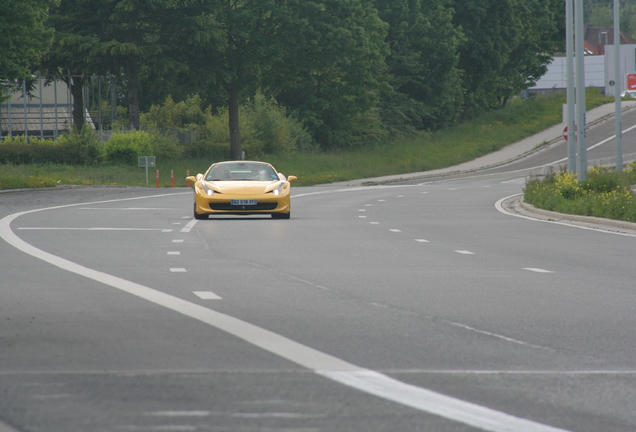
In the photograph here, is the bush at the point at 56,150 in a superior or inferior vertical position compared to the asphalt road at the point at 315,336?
superior

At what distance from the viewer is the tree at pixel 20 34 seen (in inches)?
1547

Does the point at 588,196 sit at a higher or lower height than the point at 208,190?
lower

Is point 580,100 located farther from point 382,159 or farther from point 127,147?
point 382,159

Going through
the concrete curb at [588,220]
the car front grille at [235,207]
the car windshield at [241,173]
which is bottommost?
the concrete curb at [588,220]

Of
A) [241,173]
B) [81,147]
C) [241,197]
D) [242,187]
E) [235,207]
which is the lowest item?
[235,207]

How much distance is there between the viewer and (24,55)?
4238 centimetres

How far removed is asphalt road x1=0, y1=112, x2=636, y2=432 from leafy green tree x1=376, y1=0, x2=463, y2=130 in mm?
68768

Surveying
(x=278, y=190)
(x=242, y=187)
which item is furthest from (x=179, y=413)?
(x=278, y=190)

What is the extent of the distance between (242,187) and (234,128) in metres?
41.1

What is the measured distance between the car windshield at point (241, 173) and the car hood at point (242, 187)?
0.64 m

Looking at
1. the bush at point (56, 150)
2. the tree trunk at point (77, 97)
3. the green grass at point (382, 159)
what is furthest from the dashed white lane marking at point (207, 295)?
the tree trunk at point (77, 97)

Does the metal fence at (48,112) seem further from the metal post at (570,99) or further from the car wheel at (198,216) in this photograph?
the car wheel at (198,216)

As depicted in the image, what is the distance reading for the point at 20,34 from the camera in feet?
132

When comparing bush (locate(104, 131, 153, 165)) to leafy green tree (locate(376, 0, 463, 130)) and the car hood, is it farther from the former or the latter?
the car hood
